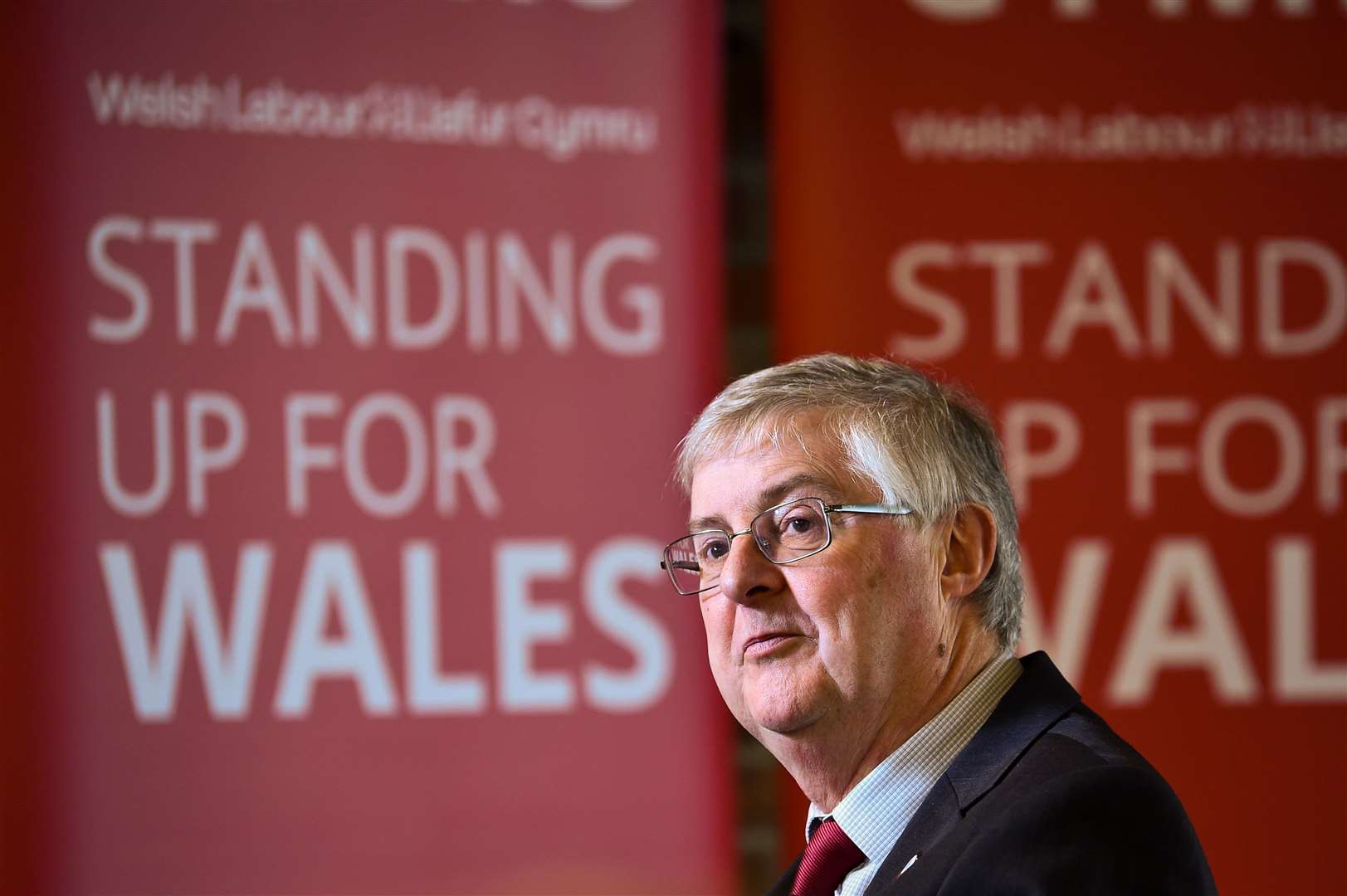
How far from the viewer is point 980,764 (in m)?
1.20

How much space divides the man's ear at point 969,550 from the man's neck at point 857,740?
52 millimetres

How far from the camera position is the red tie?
1.30 m

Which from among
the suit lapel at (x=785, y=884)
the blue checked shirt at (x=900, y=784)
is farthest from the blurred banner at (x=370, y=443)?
the blue checked shirt at (x=900, y=784)

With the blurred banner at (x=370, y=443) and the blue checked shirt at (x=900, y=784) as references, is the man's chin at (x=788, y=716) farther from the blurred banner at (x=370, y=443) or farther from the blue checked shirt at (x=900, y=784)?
the blurred banner at (x=370, y=443)

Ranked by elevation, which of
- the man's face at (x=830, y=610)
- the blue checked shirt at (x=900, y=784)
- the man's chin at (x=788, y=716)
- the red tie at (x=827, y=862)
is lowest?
the red tie at (x=827, y=862)

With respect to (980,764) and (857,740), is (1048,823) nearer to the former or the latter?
(980,764)

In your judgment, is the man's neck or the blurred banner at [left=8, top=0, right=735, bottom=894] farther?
the blurred banner at [left=8, top=0, right=735, bottom=894]

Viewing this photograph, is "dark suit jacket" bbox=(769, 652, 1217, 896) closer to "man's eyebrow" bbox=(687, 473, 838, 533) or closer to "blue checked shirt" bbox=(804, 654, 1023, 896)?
"blue checked shirt" bbox=(804, 654, 1023, 896)

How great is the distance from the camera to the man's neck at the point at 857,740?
1305 mm

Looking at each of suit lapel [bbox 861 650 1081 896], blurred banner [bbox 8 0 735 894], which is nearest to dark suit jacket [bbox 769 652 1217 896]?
suit lapel [bbox 861 650 1081 896]

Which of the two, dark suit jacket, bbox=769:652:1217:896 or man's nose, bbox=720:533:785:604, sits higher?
man's nose, bbox=720:533:785:604

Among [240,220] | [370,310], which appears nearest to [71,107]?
[240,220]

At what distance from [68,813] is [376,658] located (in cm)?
46

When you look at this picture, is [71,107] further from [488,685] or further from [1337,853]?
[1337,853]
